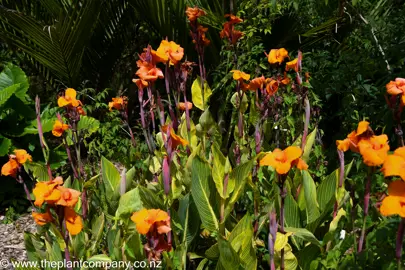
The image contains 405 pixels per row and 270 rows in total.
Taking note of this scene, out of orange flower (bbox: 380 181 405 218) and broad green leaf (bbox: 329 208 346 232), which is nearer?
orange flower (bbox: 380 181 405 218)

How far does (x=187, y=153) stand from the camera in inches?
95.8

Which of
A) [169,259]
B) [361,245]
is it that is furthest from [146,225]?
[361,245]

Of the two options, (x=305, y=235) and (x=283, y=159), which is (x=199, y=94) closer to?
(x=305, y=235)

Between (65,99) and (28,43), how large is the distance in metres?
2.43

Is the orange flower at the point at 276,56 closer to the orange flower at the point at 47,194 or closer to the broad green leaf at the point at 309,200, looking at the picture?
the broad green leaf at the point at 309,200

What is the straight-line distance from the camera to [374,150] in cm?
120

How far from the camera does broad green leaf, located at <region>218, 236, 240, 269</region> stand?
165cm

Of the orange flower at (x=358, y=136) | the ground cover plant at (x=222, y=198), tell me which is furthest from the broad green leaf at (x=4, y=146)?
the orange flower at (x=358, y=136)


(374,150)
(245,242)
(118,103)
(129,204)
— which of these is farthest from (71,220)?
(118,103)

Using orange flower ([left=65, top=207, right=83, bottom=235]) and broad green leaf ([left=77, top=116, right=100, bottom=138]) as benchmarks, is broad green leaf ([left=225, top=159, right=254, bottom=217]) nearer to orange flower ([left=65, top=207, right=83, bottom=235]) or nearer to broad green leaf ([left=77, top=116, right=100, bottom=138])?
orange flower ([left=65, top=207, right=83, bottom=235])

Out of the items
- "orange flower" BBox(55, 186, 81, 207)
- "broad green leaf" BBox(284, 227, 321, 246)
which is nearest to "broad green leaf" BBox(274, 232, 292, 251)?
"broad green leaf" BBox(284, 227, 321, 246)

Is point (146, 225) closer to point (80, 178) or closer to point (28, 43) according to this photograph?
point (80, 178)

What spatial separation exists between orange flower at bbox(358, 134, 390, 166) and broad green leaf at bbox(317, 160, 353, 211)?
26.8 inches

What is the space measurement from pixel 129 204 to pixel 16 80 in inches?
80.4
